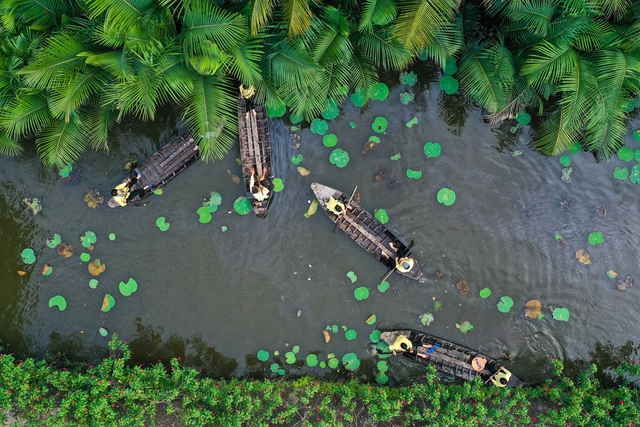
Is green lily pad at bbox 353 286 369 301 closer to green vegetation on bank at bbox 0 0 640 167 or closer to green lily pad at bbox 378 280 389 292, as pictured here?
green lily pad at bbox 378 280 389 292

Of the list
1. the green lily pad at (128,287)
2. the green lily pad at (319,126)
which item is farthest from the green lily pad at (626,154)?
the green lily pad at (128,287)

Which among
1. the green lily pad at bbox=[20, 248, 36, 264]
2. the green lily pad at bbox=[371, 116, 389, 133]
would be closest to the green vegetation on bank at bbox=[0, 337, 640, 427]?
the green lily pad at bbox=[20, 248, 36, 264]

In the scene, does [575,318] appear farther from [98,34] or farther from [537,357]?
[98,34]

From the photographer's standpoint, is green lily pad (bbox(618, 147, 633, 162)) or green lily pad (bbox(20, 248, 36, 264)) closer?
green lily pad (bbox(618, 147, 633, 162))

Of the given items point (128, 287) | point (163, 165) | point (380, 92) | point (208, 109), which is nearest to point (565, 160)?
point (380, 92)

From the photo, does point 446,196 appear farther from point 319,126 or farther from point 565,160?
point 319,126

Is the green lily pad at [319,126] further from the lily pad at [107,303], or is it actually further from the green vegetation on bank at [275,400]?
the lily pad at [107,303]
